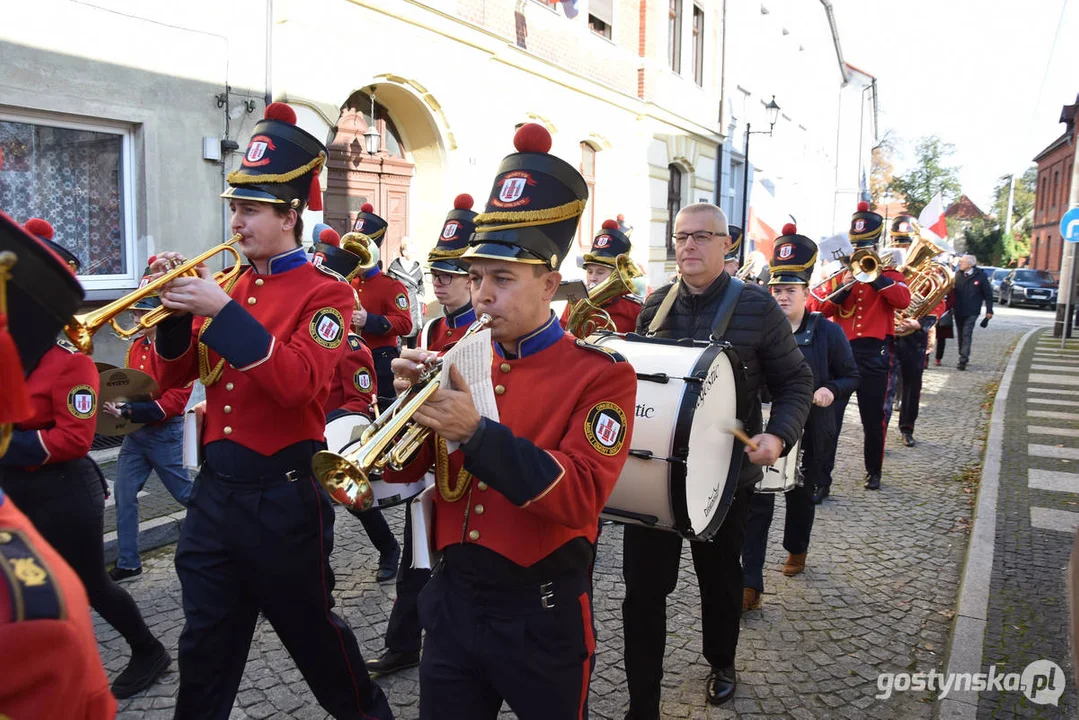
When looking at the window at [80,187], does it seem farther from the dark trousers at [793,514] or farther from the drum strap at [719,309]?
the dark trousers at [793,514]

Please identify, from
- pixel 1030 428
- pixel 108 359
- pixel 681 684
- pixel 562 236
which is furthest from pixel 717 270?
pixel 1030 428

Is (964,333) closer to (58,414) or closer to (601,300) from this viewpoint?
(601,300)

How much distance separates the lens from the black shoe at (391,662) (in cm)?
415

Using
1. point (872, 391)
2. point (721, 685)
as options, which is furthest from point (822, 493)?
point (721, 685)

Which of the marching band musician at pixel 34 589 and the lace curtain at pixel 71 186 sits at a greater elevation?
the lace curtain at pixel 71 186

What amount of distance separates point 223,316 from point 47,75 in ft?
20.2

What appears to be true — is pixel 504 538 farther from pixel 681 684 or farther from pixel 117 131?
pixel 117 131

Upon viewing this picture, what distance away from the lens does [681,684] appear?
161 inches

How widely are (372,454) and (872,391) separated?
6.53 m

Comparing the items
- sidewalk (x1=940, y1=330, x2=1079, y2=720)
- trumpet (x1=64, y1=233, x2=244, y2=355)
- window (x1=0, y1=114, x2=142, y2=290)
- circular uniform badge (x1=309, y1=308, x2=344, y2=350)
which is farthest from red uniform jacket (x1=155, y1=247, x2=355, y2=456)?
window (x1=0, y1=114, x2=142, y2=290)

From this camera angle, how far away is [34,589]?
3.82ft

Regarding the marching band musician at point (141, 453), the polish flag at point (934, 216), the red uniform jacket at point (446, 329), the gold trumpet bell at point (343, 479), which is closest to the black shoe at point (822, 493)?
the red uniform jacket at point (446, 329)

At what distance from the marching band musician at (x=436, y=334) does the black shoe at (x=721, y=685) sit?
1477 mm

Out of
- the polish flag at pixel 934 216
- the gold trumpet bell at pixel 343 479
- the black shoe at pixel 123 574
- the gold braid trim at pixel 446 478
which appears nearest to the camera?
the gold trumpet bell at pixel 343 479
